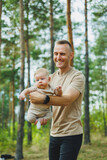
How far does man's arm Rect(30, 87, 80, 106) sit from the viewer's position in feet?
7.14

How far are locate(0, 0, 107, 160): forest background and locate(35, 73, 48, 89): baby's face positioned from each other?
867cm

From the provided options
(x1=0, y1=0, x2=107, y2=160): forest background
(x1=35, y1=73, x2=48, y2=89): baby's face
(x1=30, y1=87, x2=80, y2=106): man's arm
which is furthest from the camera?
(x1=0, y1=0, x2=107, y2=160): forest background

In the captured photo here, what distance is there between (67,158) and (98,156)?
763cm

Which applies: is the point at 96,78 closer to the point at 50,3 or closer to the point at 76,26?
the point at 76,26

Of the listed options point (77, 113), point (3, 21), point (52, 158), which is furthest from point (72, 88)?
point (3, 21)

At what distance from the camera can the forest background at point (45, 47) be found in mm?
11758

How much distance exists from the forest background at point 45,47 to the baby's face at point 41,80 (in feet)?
28.4

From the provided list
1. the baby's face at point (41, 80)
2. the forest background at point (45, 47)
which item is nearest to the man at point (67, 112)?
the baby's face at point (41, 80)

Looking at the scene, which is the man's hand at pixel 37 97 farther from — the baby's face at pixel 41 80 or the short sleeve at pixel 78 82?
the short sleeve at pixel 78 82

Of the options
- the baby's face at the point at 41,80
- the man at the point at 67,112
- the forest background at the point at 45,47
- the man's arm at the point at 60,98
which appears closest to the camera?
the man's arm at the point at 60,98

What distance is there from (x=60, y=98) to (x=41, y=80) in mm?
412

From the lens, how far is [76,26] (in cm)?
1700

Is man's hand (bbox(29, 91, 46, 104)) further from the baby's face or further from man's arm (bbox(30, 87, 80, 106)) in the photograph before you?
the baby's face

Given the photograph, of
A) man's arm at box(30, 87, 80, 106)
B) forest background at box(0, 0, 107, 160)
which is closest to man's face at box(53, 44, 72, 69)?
man's arm at box(30, 87, 80, 106)
